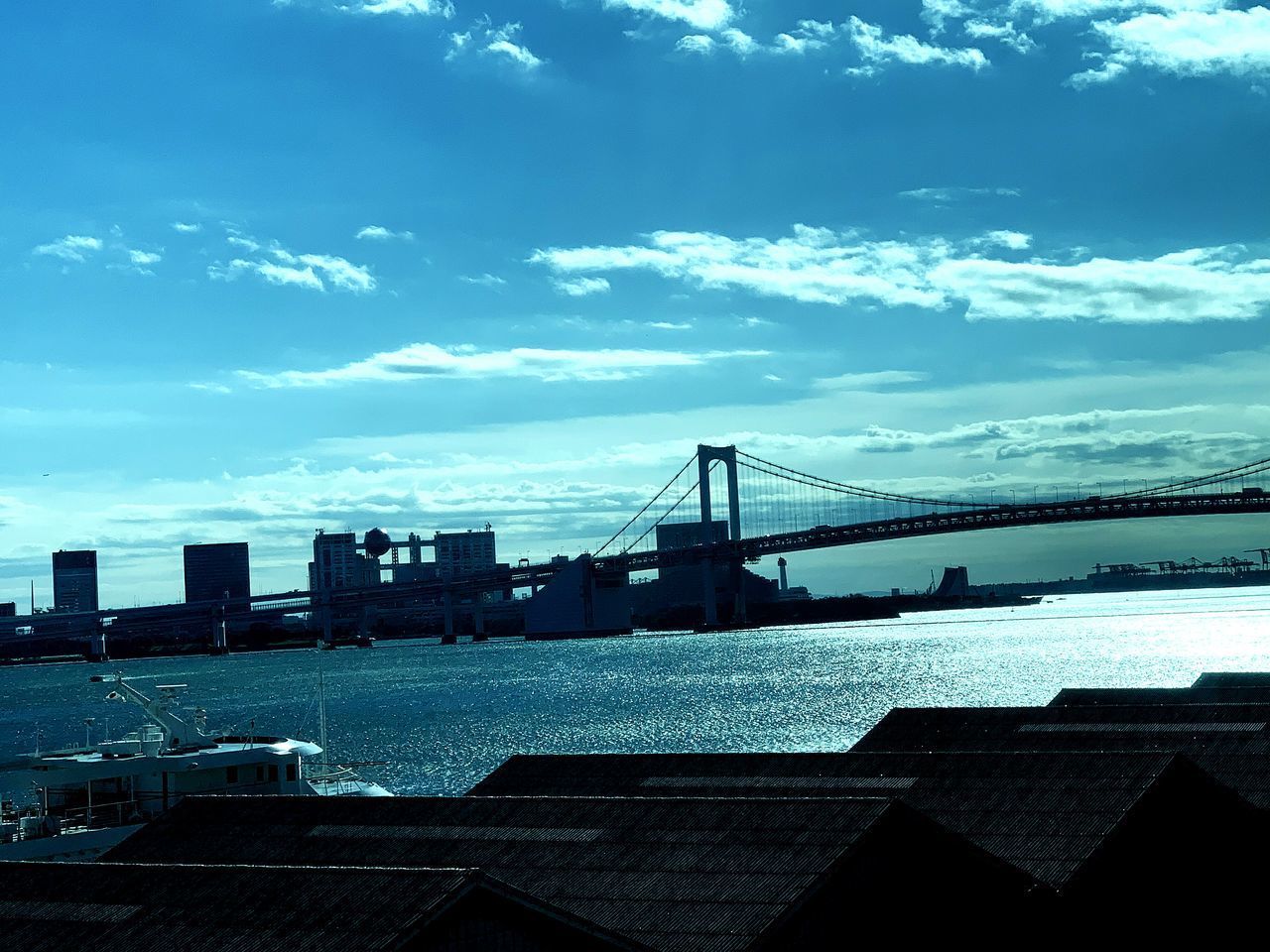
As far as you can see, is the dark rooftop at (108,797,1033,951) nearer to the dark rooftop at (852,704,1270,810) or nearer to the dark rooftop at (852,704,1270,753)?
the dark rooftop at (852,704,1270,810)

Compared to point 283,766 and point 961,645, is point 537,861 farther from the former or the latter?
point 961,645

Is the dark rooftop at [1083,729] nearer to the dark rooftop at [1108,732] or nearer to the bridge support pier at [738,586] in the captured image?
the dark rooftop at [1108,732]

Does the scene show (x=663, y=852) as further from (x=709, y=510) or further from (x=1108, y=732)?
(x=709, y=510)

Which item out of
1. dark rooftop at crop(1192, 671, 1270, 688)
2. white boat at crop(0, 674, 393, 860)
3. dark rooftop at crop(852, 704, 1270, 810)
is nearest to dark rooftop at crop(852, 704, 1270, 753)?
dark rooftop at crop(852, 704, 1270, 810)

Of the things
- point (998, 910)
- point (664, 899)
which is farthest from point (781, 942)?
point (998, 910)

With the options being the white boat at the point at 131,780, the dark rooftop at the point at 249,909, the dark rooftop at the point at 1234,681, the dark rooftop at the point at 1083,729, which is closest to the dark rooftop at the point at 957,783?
the dark rooftop at the point at 1083,729

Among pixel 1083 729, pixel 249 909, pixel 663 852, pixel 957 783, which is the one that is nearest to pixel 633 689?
pixel 1083 729
